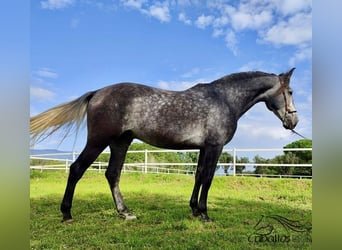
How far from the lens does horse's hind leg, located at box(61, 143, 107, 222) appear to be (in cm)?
271

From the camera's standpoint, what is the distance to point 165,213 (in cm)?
305

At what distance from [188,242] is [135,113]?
1.18 m

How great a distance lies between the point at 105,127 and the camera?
275cm

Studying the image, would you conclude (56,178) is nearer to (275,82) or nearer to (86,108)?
(86,108)

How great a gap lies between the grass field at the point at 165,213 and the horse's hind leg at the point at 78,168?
17cm

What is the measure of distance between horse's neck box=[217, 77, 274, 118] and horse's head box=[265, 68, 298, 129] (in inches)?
3.5

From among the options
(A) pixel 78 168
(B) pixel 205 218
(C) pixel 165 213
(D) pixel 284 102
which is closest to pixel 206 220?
(B) pixel 205 218

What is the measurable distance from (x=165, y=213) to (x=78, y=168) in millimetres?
960

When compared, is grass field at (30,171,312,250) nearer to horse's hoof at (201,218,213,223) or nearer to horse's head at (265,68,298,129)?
horse's hoof at (201,218,213,223)

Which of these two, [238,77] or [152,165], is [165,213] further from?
[238,77]

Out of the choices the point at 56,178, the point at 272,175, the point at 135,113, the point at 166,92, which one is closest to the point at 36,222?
the point at 56,178

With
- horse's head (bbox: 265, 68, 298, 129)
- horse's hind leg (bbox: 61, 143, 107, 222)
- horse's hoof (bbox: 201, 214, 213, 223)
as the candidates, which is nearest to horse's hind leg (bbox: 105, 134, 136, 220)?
horse's hind leg (bbox: 61, 143, 107, 222)

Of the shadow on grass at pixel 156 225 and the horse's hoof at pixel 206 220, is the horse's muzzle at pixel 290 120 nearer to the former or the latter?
the shadow on grass at pixel 156 225
